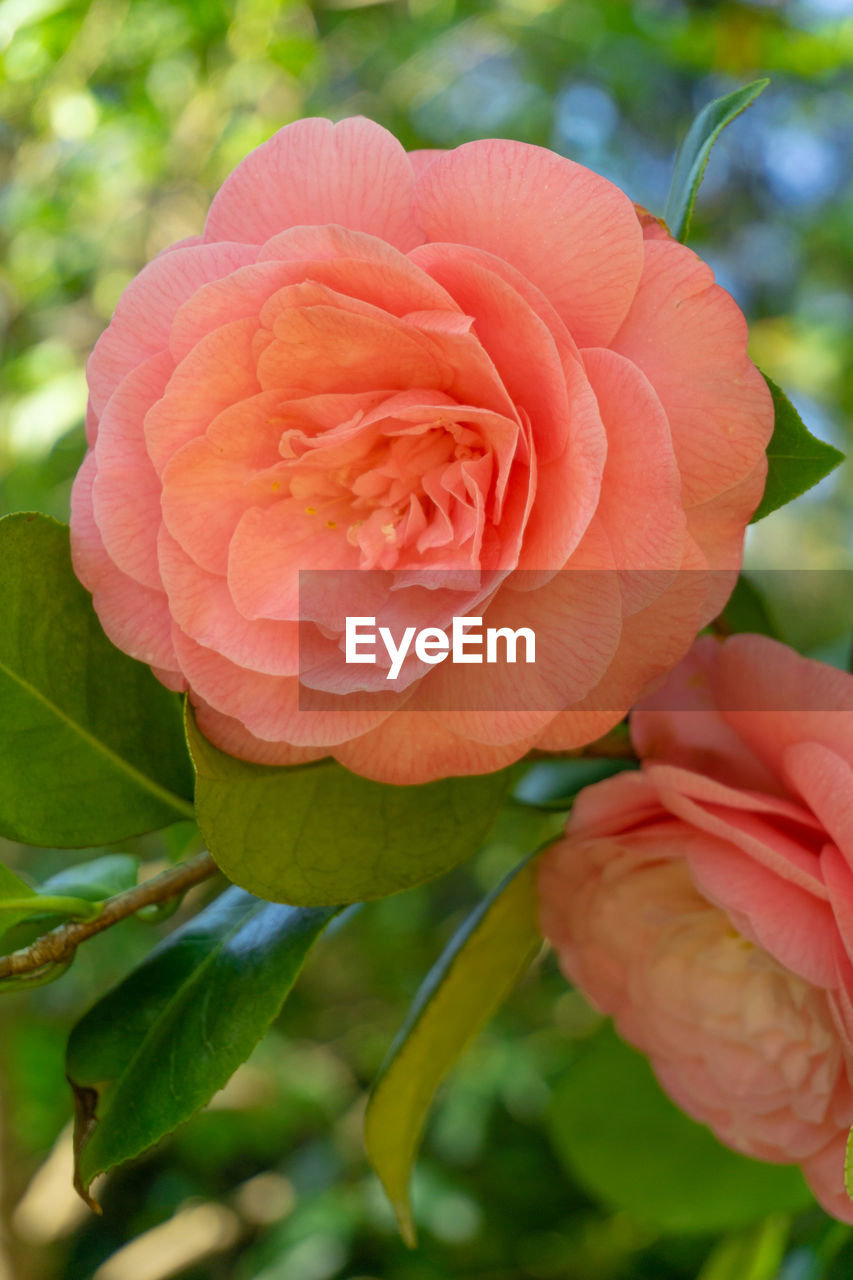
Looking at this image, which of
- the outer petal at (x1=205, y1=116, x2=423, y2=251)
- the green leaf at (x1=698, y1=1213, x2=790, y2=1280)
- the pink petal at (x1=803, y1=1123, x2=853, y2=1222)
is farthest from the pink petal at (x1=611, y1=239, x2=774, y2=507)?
the green leaf at (x1=698, y1=1213, x2=790, y2=1280)

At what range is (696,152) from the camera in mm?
563

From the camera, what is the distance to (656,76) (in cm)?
391

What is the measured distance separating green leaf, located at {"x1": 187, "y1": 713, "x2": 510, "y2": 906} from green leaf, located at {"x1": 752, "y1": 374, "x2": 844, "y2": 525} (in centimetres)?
20

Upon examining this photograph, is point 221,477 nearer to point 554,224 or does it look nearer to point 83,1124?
point 554,224

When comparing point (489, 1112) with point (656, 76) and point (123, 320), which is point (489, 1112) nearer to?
point (123, 320)

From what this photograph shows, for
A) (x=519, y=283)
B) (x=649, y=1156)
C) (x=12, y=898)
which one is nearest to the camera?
(x=519, y=283)

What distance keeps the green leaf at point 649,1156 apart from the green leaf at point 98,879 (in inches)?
18.4

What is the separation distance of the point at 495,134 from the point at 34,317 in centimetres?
112

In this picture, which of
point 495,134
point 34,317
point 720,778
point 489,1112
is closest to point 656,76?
point 495,134

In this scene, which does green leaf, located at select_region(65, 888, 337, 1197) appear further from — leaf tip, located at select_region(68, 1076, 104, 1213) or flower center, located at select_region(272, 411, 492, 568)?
flower center, located at select_region(272, 411, 492, 568)

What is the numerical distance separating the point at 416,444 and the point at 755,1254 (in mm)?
875

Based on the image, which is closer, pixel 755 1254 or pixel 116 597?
pixel 116 597

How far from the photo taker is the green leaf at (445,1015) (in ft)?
2.14

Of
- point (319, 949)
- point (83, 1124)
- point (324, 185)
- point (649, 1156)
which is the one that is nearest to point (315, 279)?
point (324, 185)
